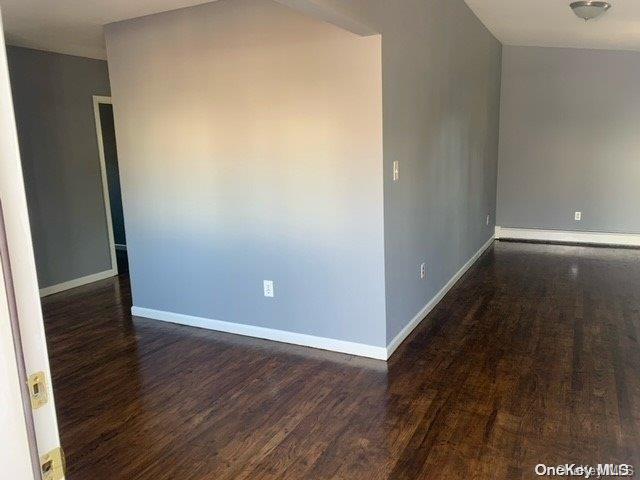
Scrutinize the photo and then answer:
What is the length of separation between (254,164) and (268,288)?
34.7 inches

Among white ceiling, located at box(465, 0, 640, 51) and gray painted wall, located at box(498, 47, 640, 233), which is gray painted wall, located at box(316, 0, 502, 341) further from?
gray painted wall, located at box(498, 47, 640, 233)

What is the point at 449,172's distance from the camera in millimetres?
4441

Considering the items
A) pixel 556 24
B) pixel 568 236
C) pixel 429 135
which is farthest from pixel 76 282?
pixel 568 236

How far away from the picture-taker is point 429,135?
3834 mm

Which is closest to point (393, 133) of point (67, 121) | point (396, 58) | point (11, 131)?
point (396, 58)

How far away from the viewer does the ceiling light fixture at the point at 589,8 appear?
154 inches

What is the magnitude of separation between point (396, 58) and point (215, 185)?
1530 millimetres

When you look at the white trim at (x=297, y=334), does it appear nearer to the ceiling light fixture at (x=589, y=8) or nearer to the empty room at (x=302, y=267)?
the empty room at (x=302, y=267)

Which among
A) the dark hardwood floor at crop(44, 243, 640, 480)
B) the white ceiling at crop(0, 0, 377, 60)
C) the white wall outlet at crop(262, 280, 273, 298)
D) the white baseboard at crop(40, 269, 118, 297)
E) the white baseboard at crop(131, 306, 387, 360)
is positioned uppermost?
the white ceiling at crop(0, 0, 377, 60)

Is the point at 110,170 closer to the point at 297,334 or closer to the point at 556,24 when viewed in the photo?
the point at 297,334

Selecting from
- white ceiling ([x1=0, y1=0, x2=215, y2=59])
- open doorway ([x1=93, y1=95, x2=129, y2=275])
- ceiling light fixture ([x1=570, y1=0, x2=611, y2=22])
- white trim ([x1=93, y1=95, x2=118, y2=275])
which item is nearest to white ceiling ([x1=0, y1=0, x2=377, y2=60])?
white ceiling ([x1=0, y1=0, x2=215, y2=59])

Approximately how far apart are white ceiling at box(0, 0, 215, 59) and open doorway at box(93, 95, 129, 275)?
3.25 feet

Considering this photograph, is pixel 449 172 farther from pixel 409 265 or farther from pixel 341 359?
pixel 341 359

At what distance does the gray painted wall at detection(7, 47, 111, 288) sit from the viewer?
15.5 feet
